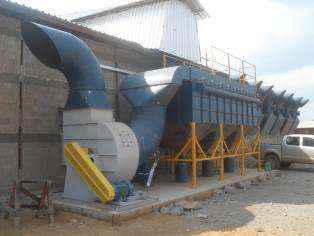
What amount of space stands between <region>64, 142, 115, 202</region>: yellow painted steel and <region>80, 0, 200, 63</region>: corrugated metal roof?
49.9ft

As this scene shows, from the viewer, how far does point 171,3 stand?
25078mm

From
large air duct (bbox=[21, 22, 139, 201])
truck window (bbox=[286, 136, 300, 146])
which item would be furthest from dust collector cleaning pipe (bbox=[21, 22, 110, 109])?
truck window (bbox=[286, 136, 300, 146])

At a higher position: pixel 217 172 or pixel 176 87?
pixel 176 87

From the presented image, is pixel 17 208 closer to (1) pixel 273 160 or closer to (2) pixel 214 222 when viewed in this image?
(2) pixel 214 222

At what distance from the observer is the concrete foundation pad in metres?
8.79

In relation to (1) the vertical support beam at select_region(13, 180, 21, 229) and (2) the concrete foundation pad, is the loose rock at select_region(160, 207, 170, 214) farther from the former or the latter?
(1) the vertical support beam at select_region(13, 180, 21, 229)

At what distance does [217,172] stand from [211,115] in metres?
4.23

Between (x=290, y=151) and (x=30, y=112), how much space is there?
14.2m

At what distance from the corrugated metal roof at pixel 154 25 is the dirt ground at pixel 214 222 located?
14663 mm

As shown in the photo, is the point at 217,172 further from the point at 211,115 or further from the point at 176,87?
the point at 176,87

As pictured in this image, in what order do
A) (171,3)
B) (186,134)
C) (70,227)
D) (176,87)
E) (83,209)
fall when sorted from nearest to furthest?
(70,227)
(83,209)
(176,87)
(186,134)
(171,3)

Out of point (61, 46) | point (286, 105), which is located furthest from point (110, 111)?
point (286, 105)

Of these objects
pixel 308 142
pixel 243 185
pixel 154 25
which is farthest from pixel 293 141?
pixel 154 25

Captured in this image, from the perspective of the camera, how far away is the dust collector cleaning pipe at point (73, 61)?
377 inches
